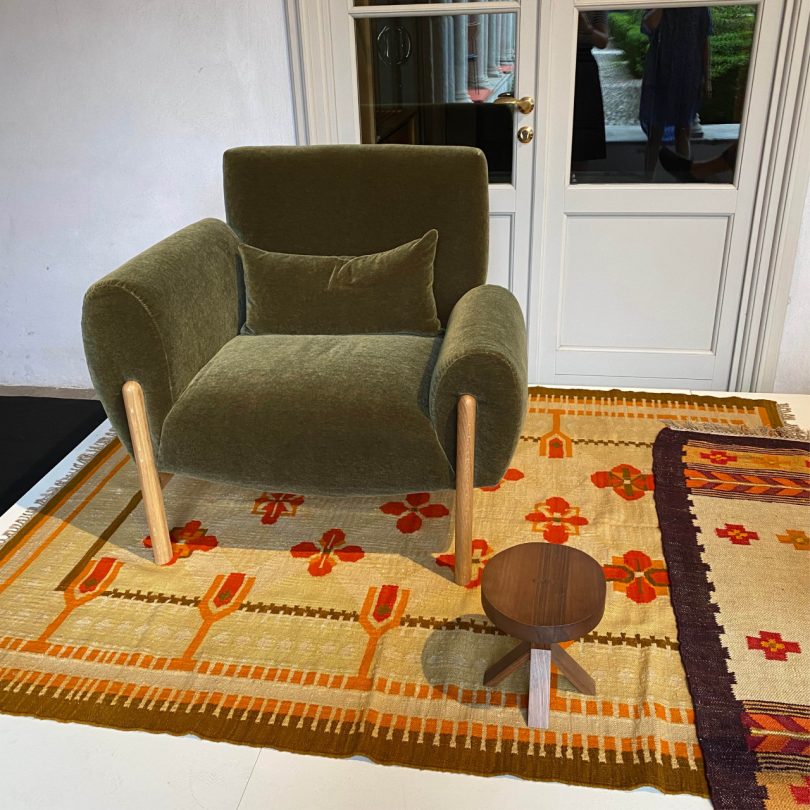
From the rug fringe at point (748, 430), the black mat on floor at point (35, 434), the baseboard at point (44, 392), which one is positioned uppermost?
the rug fringe at point (748, 430)

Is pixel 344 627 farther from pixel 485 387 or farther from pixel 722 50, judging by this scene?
pixel 722 50

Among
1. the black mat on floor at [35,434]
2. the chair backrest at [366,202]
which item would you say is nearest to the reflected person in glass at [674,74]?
the chair backrest at [366,202]

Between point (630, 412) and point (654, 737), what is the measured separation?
4.53 ft

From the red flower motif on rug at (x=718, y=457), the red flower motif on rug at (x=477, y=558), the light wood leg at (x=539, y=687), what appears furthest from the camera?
the red flower motif on rug at (x=718, y=457)

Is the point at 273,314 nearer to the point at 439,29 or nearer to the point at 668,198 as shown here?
the point at 439,29

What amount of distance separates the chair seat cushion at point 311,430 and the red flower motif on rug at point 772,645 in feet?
2.31

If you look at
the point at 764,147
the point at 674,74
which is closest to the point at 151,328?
the point at 674,74

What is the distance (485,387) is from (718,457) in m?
1.01

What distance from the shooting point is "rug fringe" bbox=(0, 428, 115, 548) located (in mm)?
2205

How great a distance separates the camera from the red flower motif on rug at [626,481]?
2283 mm

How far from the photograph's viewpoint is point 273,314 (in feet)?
7.39

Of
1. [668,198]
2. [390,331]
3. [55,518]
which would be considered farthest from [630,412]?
[55,518]

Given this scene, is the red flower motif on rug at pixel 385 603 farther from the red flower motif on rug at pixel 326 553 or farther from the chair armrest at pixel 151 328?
the chair armrest at pixel 151 328

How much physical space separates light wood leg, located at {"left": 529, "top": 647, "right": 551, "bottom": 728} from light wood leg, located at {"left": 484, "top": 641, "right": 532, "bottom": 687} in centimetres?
6
